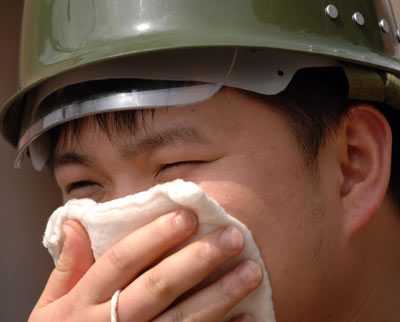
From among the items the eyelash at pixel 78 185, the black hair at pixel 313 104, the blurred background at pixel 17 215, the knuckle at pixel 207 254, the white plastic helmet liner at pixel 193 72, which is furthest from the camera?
the blurred background at pixel 17 215

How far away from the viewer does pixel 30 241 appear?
2979 millimetres

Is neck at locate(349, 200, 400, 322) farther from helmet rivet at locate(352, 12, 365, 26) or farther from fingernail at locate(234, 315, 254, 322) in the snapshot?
helmet rivet at locate(352, 12, 365, 26)

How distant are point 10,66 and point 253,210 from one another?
212 cm

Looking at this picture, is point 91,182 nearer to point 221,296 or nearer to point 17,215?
point 221,296

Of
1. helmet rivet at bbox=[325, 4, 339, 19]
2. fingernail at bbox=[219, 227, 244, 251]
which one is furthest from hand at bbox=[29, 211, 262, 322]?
helmet rivet at bbox=[325, 4, 339, 19]

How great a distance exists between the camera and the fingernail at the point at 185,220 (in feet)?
4.00

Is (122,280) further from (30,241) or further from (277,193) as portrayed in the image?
(30,241)

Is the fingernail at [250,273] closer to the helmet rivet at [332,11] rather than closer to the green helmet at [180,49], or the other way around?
the green helmet at [180,49]

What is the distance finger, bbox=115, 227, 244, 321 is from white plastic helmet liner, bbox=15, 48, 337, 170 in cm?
31

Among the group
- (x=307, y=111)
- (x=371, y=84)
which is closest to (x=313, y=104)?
(x=307, y=111)

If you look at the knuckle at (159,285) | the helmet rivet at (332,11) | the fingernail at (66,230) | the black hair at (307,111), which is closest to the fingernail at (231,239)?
the knuckle at (159,285)

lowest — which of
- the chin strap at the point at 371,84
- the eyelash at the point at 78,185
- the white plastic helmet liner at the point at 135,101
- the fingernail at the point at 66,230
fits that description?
the fingernail at the point at 66,230

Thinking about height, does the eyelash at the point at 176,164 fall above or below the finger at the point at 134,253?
above

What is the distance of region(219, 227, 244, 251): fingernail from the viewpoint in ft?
3.98
